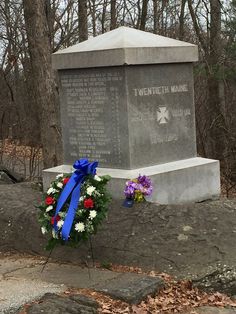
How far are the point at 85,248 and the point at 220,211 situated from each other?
1413 mm

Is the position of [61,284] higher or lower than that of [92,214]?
lower

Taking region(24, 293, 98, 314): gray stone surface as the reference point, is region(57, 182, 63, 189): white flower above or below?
above

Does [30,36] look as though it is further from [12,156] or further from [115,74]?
[115,74]

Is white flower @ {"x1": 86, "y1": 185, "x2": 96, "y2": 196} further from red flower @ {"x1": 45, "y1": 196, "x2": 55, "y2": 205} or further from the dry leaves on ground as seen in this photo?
the dry leaves on ground

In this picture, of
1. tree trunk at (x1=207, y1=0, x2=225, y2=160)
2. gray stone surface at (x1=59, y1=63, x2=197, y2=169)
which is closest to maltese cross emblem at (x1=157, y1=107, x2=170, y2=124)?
gray stone surface at (x1=59, y1=63, x2=197, y2=169)

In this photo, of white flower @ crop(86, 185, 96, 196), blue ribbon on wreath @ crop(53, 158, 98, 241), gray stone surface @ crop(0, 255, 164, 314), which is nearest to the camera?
gray stone surface @ crop(0, 255, 164, 314)

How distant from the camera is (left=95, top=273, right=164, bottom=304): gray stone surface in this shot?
4383mm

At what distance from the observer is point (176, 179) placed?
20.9ft

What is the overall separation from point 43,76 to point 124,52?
4554mm

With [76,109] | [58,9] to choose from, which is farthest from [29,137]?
[76,109]

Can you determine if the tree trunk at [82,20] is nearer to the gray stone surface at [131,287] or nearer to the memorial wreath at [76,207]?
the memorial wreath at [76,207]

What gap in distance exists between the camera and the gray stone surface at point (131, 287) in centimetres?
438

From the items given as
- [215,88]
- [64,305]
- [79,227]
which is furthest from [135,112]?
[215,88]

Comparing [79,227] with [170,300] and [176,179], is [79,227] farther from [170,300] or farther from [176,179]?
[176,179]
